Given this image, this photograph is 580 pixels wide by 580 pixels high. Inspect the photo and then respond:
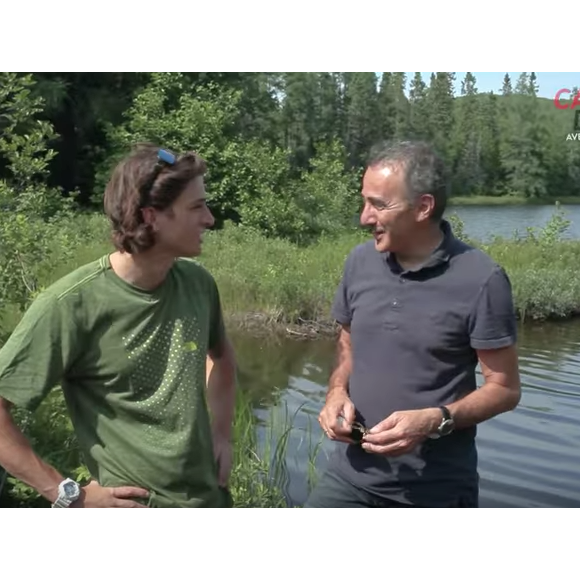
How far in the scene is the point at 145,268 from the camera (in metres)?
2.14

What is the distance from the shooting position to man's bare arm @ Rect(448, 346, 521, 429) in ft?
7.67

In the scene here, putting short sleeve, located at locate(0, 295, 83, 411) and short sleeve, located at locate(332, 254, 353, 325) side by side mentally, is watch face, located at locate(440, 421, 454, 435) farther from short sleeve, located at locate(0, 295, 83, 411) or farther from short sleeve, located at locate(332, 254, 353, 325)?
short sleeve, located at locate(0, 295, 83, 411)

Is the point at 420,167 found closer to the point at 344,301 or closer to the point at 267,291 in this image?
the point at 344,301

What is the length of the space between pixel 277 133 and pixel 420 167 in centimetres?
2381

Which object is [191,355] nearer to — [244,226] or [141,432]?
[141,432]

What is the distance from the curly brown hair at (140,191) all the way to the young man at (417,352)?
1.97ft

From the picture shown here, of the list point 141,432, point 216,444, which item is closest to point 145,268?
point 141,432

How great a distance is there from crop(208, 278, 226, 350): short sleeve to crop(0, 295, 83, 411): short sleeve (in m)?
0.46

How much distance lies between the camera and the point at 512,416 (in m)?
8.31

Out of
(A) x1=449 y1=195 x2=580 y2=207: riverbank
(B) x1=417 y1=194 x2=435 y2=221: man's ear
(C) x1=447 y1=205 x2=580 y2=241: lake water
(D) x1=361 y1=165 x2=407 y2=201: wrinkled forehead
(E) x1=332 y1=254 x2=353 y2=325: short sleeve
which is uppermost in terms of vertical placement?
(D) x1=361 y1=165 x2=407 y2=201: wrinkled forehead

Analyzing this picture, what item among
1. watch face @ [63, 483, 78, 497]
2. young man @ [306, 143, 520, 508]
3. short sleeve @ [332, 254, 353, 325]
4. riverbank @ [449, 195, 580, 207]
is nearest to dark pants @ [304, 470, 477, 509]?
young man @ [306, 143, 520, 508]

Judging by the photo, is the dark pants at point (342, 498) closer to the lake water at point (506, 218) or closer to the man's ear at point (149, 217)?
the man's ear at point (149, 217)

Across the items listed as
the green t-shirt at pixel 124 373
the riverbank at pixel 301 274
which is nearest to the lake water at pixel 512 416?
the riverbank at pixel 301 274

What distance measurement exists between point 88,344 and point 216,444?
54 cm
